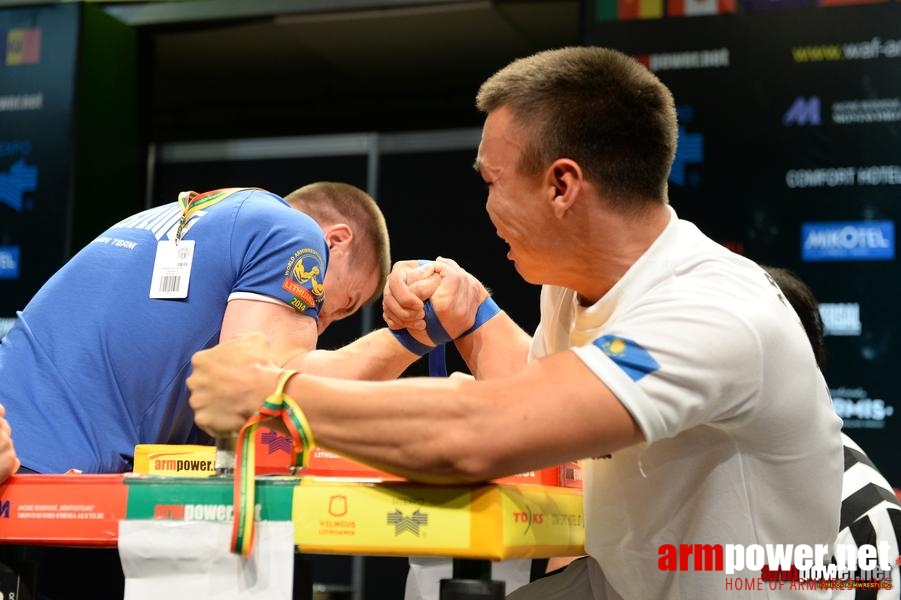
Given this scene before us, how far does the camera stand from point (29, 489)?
1284 millimetres

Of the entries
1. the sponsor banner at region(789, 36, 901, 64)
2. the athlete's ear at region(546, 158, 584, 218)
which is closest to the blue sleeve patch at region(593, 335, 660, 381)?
the athlete's ear at region(546, 158, 584, 218)

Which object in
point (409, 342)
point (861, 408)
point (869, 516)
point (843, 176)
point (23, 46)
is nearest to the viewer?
point (869, 516)

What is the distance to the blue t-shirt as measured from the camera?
1.78m

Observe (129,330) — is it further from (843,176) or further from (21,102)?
(21,102)

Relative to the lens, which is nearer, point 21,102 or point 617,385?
point 617,385

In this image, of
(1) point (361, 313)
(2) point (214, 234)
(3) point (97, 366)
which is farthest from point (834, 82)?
(3) point (97, 366)

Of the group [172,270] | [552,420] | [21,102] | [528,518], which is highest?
[21,102]

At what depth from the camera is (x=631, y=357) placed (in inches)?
46.6

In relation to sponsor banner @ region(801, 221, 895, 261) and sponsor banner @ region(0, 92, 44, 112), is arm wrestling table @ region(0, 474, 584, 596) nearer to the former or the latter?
sponsor banner @ region(801, 221, 895, 261)

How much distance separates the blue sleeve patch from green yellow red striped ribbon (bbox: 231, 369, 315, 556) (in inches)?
13.6

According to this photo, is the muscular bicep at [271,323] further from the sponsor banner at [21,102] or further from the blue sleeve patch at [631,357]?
the sponsor banner at [21,102]

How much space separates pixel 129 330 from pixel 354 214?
1022 millimetres

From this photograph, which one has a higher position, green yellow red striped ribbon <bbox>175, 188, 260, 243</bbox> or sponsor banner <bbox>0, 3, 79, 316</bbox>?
sponsor banner <bbox>0, 3, 79, 316</bbox>

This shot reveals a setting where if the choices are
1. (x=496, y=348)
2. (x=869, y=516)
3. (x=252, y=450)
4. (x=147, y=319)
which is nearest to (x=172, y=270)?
(x=147, y=319)
